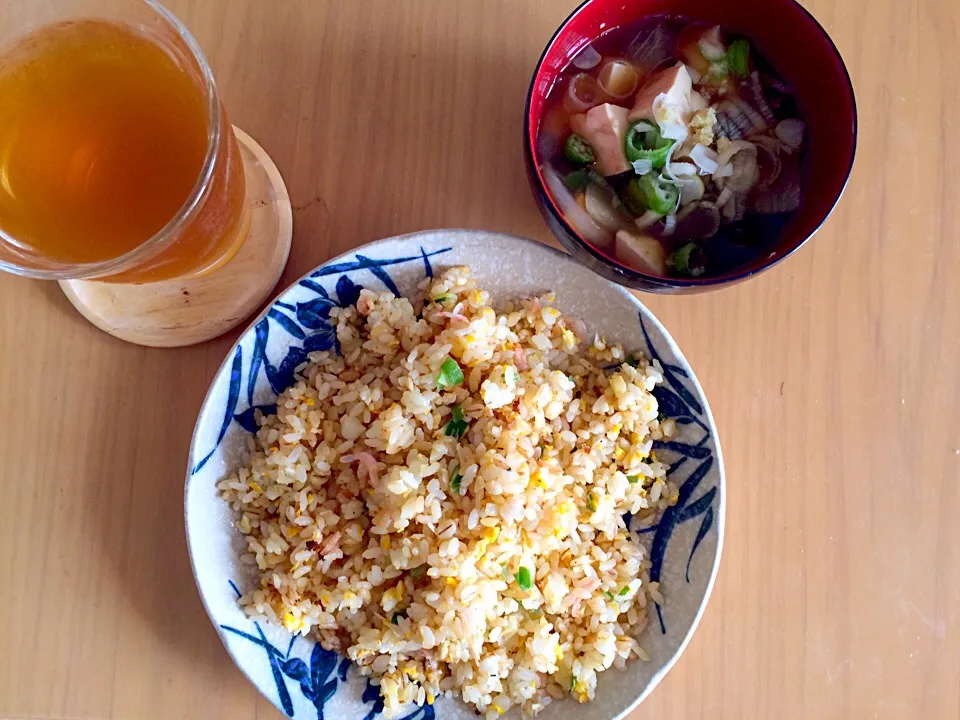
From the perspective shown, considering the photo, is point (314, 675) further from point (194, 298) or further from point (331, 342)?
point (194, 298)

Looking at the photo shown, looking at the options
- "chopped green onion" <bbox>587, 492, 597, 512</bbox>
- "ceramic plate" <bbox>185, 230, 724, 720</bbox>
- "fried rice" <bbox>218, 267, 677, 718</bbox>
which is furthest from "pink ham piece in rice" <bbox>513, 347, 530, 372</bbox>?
"chopped green onion" <bbox>587, 492, 597, 512</bbox>

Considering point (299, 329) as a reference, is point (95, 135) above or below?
above

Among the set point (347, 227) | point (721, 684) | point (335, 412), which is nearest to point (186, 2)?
point (347, 227)

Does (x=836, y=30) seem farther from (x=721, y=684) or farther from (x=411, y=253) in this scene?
(x=721, y=684)

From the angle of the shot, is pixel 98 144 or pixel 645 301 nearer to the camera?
pixel 98 144

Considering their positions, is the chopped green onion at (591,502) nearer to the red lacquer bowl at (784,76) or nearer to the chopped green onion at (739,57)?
the red lacquer bowl at (784,76)

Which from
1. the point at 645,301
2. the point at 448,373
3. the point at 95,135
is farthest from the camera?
the point at 645,301

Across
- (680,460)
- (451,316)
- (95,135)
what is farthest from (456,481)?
(95,135)
